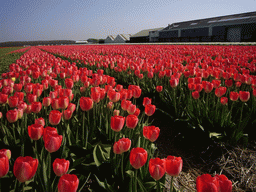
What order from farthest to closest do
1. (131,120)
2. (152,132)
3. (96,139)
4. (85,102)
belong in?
(96,139) < (85,102) < (131,120) < (152,132)

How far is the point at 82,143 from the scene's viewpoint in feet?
5.94

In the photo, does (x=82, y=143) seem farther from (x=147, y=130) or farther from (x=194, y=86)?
(x=194, y=86)

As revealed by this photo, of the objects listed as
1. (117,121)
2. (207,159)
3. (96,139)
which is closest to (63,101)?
(96,139)

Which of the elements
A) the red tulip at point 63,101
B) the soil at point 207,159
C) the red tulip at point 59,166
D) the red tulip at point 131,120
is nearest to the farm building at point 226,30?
the soil at point 207,159

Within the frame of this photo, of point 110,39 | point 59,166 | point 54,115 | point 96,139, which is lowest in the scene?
point 96,139

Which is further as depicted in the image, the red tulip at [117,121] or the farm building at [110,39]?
the farm building at [110,39]

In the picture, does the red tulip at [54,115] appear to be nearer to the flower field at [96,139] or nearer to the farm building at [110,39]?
the flower field at [96,139]

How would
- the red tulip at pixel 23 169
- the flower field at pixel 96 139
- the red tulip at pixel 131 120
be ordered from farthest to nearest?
the red tulip at pixel 131 120, the flower field at pixel 96 139, the red tulip at pixel 23 169

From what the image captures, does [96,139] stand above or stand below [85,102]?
below

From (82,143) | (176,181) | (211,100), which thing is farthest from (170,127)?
(82,143)

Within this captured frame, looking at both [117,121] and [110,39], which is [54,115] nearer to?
[117,121]

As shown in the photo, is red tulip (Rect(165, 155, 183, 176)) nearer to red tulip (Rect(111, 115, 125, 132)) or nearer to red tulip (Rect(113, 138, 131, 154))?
red tulip (Rect(113, 138, 131, 154))

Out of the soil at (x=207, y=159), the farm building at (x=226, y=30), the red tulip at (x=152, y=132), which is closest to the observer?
the red tulip at (x=152, y=132)

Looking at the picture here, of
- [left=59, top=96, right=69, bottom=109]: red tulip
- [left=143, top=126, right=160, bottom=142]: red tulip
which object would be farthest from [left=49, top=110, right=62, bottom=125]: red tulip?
[left=143, top=126, right=160, bottom=142]: red tulip
